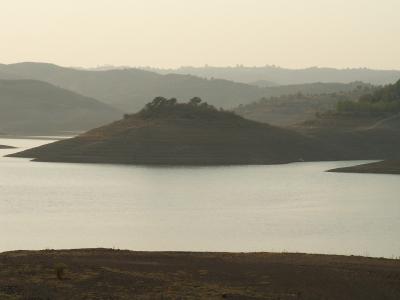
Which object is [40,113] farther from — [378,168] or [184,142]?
[378,168]

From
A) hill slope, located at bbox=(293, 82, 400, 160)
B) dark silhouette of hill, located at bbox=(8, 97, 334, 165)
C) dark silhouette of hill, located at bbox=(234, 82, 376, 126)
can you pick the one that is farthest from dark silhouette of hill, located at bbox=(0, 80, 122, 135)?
dark silhouette of hill, located at bbox=(8, 97, 334, 165)

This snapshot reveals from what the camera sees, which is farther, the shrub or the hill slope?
the hill slope

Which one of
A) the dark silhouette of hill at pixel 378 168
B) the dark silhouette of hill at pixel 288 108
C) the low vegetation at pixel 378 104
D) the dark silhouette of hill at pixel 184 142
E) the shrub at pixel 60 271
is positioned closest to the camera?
the shrub at pixel 60 271

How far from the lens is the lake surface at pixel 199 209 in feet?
116

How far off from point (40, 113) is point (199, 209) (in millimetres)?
135256

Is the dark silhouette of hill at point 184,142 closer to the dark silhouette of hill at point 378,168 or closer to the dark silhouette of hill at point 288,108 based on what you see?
the dark silhouette of hill at point 378,168

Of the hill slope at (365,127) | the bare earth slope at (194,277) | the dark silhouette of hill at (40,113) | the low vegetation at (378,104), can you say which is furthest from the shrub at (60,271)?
the dark silhouette of hill at (40,113)

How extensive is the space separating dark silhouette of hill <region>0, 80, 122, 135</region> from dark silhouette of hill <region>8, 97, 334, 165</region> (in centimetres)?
6769

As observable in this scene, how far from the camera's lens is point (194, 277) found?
2319 centimetres

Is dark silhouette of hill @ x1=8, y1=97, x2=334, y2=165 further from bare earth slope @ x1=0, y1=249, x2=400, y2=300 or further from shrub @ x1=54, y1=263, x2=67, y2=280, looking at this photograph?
shrub @ x1=54, y1=263, x2=67, y2=280

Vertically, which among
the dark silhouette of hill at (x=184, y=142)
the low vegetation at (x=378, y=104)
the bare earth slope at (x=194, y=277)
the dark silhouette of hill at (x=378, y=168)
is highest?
the low vegetation at (x=378, y=104)

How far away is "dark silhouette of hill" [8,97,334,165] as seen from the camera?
89938mm

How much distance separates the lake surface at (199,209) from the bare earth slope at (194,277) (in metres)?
6.79

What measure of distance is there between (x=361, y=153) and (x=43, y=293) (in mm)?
82848
